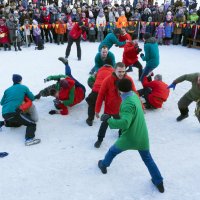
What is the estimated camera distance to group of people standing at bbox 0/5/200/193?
3.32 m

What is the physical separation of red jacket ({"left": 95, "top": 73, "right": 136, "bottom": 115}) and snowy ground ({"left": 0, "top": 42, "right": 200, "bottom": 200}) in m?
0.72

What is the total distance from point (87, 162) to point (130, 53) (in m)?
3.90

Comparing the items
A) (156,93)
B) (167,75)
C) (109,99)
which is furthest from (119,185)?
(167,75)

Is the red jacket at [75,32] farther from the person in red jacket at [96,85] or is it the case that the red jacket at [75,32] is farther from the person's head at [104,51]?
the person in red jacket at [96,85]

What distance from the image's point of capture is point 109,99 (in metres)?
4.27

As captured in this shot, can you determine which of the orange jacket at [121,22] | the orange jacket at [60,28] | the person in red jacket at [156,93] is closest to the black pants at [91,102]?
the person in red jacket at [156,93]

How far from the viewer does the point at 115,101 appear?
428 centimetres

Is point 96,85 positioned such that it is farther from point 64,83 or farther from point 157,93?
point 157,93

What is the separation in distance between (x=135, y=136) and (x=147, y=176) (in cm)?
88

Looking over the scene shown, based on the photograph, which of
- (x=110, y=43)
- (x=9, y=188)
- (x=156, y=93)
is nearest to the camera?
(x=9, y=188)

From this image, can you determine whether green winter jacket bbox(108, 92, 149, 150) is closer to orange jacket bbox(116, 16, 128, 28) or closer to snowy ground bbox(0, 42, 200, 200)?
snowy ground bbox(0, 42, 200, 200)

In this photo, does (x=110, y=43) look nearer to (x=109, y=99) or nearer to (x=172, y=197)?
(x=109, y=99)

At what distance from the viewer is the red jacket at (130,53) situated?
732cm

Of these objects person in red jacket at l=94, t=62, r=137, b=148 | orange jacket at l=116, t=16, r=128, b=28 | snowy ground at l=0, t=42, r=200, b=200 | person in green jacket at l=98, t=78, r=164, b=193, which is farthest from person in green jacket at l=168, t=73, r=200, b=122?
orange jacket at l=116, t=16, r=128, b=28
